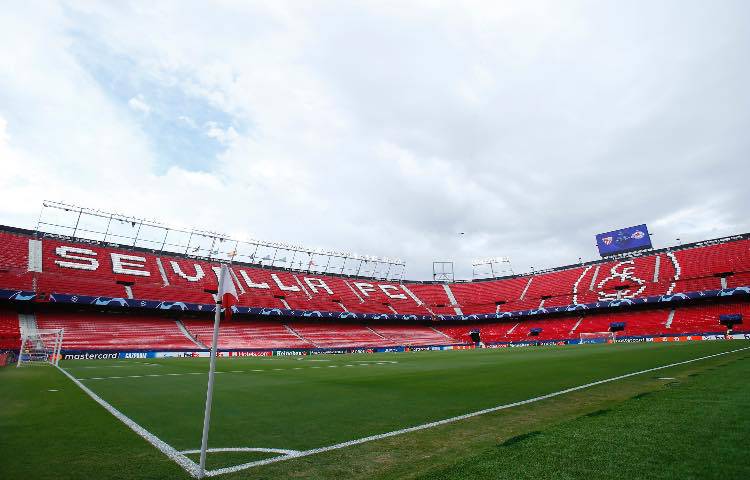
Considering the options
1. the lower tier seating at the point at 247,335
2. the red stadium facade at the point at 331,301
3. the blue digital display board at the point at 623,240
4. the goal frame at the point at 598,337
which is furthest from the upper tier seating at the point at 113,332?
the blue digital display board at the point at 623,240

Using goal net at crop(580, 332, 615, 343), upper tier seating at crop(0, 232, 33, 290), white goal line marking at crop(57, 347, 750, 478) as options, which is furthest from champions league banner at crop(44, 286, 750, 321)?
white goal line marking at crop(57, 347, 750, 478)

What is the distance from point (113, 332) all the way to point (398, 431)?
43979 millimetres

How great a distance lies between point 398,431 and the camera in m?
6.65

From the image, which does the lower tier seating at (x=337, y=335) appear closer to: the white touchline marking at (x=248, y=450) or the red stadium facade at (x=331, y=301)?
the red stadium facade at (x=331, y=301)

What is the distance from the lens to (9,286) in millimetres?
37531

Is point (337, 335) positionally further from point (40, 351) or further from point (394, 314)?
point (40, 351)

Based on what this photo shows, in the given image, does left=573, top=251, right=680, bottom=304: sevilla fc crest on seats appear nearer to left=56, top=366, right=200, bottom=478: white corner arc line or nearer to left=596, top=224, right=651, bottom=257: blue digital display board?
left=596, top=224, right=651, bottom=257: blue digital display board

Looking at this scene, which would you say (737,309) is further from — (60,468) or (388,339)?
(60,468)

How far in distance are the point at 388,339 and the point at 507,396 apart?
4925 cm

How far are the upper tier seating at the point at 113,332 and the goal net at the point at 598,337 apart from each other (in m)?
48.5

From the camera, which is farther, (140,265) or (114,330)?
(140,265)

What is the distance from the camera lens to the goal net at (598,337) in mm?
50169

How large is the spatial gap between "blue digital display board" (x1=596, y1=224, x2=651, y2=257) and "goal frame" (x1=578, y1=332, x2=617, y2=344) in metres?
21.4

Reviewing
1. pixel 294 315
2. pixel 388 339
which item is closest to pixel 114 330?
pixel 294 315
